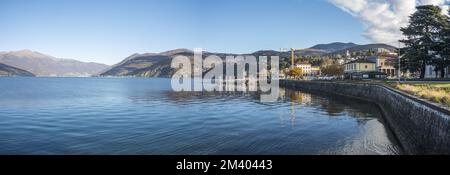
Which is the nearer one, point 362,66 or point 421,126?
point 421,126

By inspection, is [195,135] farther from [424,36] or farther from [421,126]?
[424,36]

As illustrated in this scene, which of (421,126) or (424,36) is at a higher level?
(424,36)

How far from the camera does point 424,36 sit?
2803 inches

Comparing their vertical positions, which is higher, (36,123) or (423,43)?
(423,43)

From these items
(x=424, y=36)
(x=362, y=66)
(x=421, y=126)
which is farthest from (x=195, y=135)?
(x=362, y=66)

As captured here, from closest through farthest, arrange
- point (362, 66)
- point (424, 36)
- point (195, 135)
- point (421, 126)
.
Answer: point (421, 126) < point (195, 135) < point (424, 36) < point (362, 66)

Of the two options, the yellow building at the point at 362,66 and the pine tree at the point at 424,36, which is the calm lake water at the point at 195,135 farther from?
the yellow building at the point at 362,66

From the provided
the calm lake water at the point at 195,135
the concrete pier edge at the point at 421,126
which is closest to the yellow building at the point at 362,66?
the calm lake water at the point at 195,135

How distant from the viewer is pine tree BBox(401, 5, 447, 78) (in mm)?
69562
